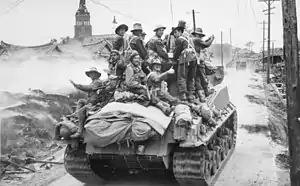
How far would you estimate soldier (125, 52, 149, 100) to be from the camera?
9617 mm

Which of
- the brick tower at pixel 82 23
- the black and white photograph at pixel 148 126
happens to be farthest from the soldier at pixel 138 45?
the brick tower at pixel 82 23

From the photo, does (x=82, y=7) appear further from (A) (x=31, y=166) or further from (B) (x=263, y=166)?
(B) (x=263, y=166)

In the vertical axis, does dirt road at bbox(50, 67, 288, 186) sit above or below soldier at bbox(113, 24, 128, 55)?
below

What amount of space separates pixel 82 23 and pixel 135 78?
38.8 feet

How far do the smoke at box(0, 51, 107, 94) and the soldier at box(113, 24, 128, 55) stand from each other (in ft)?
18.4

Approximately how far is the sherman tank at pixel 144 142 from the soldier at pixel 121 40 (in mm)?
2489

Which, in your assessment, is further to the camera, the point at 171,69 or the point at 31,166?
the point at 31,166

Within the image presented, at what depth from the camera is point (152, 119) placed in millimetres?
8766

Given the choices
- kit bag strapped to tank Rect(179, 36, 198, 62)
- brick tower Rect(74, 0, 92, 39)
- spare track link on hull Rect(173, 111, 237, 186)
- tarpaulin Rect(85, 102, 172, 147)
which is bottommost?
spare track link on hull Rect(173, 111, 237, 186)

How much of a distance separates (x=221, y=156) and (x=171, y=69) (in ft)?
10.1

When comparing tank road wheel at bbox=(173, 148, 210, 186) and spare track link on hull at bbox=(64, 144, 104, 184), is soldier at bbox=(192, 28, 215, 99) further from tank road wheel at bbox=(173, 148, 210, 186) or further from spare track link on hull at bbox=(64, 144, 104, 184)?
spare track link on hull at bbox=(64, 144, 104, 184)

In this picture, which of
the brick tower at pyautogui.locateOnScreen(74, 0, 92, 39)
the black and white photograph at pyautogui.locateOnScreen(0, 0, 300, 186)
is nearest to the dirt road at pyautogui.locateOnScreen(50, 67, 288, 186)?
the black and white photograph at pyautogui.locateOnScreen(0, 0, 300, 186)

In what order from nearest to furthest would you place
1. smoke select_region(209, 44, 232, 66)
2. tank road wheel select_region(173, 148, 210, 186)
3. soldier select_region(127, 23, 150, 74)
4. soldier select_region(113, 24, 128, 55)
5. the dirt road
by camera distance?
1. tank road wheel select_region(173, 148, 210, 186)
2. the dirt road
3. soldier select_region(127, 23, 150, 74)
4. soldier select_region(113, 24, 128, 55)
5. smoke select_region(209, 44, 232, 66)

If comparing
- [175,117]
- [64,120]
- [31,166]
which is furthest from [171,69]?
[31,166]
